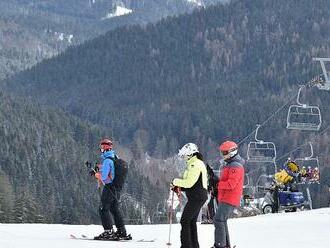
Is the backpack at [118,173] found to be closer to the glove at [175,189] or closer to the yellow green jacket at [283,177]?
the glove at [175,189]

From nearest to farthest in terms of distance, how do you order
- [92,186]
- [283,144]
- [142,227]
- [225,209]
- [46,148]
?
[225,209], [142,227], [92,186], [46,148], [283,144]

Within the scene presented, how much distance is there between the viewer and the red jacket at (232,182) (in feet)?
38.0

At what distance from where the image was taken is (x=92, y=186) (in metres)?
125

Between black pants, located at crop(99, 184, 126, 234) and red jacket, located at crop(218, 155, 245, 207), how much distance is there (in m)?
2.56

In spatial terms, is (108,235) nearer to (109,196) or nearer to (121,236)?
(121,236)

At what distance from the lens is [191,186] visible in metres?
11.4

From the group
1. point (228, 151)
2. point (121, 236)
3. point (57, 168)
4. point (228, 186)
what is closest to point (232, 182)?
point (228, 186)

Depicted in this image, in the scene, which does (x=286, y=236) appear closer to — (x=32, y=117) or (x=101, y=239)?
(x=101, y=239)

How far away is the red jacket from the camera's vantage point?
38.0 feet

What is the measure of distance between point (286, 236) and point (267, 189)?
28.2ft

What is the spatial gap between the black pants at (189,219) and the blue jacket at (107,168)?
2416 millimetres

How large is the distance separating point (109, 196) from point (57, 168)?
4993 inches

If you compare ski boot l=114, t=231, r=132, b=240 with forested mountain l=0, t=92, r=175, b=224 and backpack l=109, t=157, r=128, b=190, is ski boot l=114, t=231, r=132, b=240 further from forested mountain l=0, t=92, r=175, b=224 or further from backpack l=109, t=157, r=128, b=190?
forested mountain l=0, t=92, r=175, b=224

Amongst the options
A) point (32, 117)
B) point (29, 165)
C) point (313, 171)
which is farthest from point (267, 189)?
point (32, 117)
